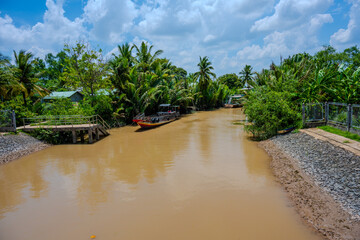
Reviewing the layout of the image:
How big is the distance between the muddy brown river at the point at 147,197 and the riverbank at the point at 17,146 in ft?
2.09

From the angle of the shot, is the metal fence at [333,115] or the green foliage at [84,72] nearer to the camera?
the metal fence at [333,115]

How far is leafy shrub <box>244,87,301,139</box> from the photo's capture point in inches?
582

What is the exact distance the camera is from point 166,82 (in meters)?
31.2

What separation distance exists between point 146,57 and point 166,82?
13.4 ft

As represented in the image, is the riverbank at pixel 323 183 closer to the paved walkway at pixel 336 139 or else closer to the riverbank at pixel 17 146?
the paved walkway at pixel 336 139

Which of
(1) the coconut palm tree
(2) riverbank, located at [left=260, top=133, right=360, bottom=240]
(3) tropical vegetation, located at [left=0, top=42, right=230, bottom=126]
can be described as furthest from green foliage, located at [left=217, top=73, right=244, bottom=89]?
(2) riverbank, located at [left=260, top=133, right=360, bottom=240]

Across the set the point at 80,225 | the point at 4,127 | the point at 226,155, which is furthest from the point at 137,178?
the point at 4,127

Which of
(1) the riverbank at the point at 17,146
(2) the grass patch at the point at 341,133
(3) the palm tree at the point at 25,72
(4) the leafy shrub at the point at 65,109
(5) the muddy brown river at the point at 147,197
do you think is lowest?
(5) the muddy brown river at the point at 147,197

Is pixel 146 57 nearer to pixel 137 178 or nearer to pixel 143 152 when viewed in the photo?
pixel 143 152

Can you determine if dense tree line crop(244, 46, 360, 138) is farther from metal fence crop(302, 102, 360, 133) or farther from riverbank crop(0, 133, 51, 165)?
riverbank crop(0, 133, 51, 165)

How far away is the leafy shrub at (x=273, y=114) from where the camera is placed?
14781 millimetres

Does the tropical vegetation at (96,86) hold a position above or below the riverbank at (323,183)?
above

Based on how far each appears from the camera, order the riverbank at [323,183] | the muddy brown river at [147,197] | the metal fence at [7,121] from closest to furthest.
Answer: the riverbank at [323,183]
the muddy brown river at [147,197]
the metal fence at [7,121]

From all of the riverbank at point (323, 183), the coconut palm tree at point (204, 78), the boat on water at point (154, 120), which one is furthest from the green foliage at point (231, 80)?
the riverbank at point (323, 183)
